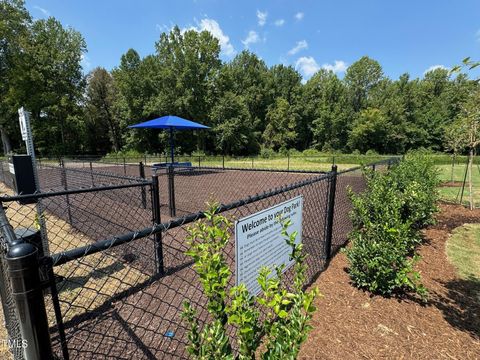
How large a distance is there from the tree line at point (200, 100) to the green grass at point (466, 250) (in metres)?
25.2

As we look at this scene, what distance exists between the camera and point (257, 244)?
1.75m

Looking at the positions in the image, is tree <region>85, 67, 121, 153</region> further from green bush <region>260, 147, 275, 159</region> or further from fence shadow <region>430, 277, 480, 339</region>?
fence shadow <region>430, 277, 480, 339</region>

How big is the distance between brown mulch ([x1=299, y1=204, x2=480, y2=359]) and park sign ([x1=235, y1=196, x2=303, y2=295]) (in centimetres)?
93

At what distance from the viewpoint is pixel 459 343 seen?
231 centimetres

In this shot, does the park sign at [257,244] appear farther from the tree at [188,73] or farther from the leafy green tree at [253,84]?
the leafy green tree at [253,84]

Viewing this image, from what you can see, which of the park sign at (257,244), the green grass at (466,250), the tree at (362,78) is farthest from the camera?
the tree at (362,78)

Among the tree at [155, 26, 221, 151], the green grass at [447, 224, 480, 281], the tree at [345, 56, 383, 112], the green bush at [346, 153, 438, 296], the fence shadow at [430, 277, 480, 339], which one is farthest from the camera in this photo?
the tree at [345, 56, 383, 112]

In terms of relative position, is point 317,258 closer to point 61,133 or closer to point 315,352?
point 315,352

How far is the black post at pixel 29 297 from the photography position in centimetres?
72

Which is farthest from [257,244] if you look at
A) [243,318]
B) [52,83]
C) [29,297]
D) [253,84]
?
[253,84]

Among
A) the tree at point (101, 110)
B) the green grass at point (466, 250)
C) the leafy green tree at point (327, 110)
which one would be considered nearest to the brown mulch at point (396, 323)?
the green grass at point (466, 250)

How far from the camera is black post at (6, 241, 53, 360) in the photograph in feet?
2.36

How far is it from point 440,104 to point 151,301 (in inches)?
2076

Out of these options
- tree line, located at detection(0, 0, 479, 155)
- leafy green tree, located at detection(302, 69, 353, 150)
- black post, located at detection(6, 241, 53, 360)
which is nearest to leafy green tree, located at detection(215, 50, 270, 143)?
tree line, located at detection(0, 0, 479, 155)
